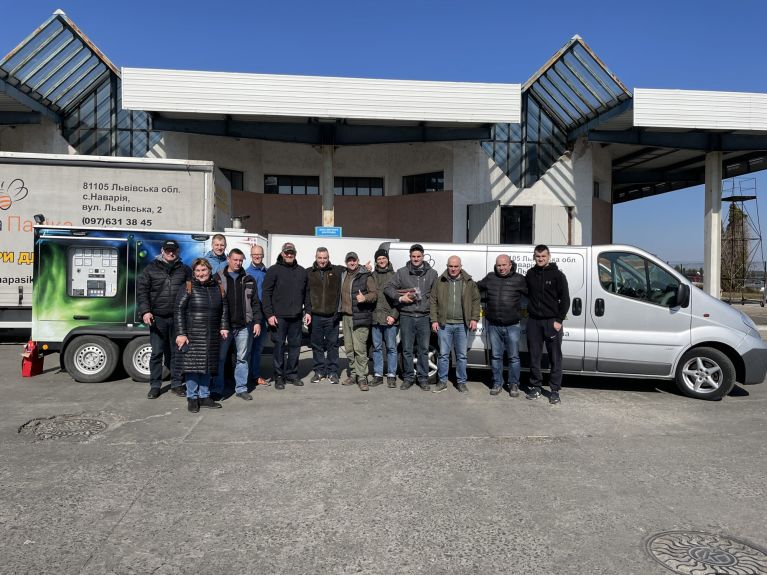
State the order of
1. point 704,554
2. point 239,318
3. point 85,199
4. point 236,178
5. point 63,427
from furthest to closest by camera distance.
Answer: point 236,178, point 85,199, point 239,318, point 63,427, point 704,554

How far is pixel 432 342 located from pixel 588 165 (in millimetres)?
15676

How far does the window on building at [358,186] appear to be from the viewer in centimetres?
2145

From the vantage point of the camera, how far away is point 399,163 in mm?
21172

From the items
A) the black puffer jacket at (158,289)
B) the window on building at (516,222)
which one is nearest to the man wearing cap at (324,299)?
the black puffer jacket at (158,289)

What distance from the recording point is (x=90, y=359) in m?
7.39

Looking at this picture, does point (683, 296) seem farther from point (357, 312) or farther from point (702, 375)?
point (357, 312)

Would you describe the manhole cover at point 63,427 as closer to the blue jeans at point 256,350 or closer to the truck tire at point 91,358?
the truck tire at point 91,358

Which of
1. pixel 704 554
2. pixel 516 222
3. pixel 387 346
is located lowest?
pixel 704 554

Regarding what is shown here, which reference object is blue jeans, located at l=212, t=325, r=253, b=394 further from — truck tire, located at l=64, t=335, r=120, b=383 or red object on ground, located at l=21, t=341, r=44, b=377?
red object on ground, located at l=21, t=341, r=44, b=377

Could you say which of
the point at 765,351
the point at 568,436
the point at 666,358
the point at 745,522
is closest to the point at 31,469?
the point at 568,436

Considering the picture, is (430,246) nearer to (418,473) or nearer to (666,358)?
(666,358)

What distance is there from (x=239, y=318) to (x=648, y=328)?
211 inches

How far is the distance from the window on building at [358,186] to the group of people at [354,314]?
1446cm

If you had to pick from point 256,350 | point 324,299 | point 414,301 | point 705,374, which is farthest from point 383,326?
point 705,374
